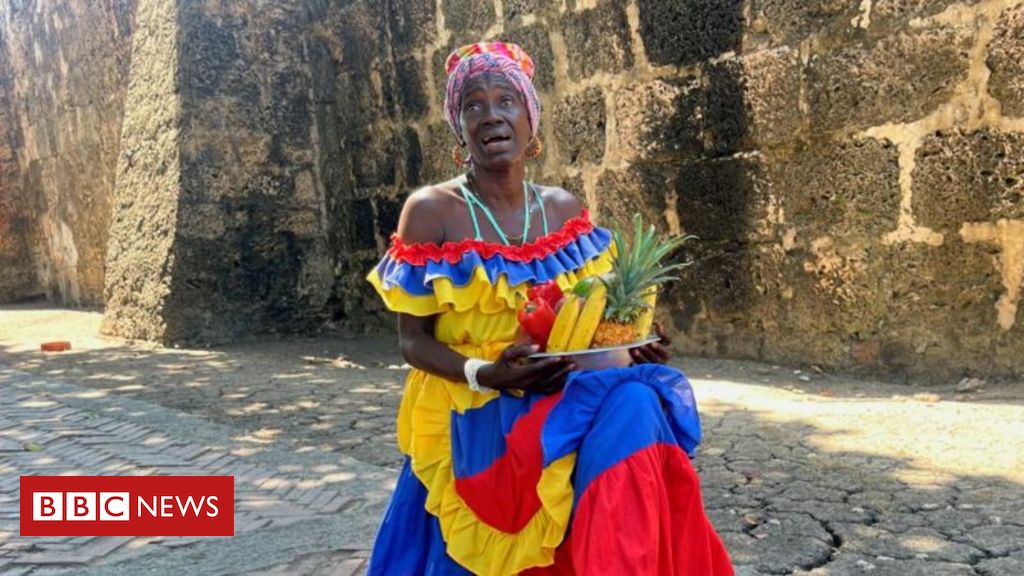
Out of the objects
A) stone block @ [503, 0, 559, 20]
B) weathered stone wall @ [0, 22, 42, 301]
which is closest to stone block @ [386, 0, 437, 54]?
stone block @ [503, 0, 559, 20]

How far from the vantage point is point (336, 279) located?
318 inches

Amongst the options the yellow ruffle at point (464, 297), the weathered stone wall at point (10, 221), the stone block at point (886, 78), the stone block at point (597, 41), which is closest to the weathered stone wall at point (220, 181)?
the stone block at point (597, 41)

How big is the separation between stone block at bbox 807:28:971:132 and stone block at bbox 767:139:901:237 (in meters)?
0.14

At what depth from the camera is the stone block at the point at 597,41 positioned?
562 centimetres

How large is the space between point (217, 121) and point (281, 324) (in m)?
1.75

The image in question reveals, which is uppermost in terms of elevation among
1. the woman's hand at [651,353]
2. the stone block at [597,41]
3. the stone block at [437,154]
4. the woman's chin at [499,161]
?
the stone block at [597,41]

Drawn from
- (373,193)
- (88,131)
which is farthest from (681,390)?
(88,131)

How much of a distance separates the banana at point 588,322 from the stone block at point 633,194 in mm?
3626

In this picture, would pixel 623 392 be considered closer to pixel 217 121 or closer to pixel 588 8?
pixel 588 8

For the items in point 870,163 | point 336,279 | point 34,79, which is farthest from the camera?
point 34,79

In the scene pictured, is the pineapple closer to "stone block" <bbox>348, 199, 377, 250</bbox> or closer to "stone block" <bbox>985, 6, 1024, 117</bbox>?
"stone block" <bbox>985, 6, 1024, 117</bbox>

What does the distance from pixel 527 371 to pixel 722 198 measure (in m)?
3.56

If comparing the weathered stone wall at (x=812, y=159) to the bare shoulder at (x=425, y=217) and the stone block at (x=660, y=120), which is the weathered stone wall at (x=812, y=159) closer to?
the stone block at (x=660, y=120)

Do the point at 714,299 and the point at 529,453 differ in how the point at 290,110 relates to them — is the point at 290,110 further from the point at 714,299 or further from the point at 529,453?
the point at 529,453
